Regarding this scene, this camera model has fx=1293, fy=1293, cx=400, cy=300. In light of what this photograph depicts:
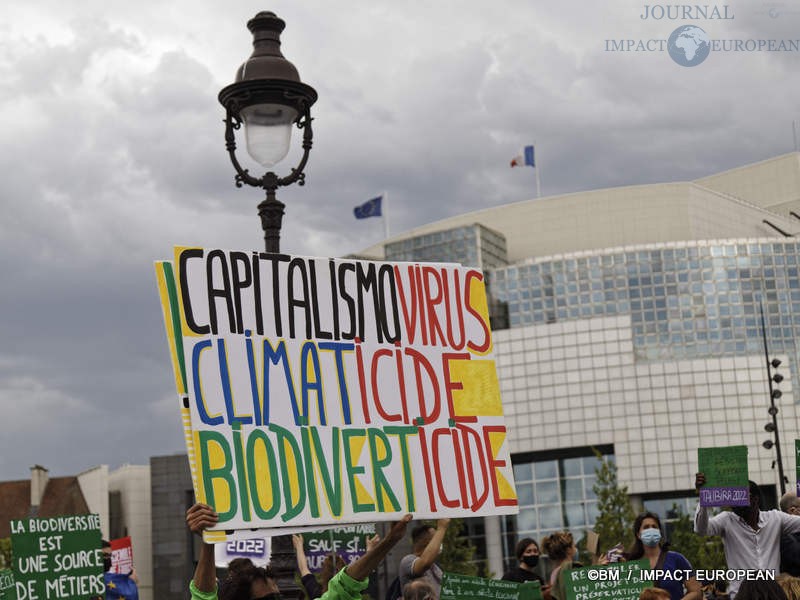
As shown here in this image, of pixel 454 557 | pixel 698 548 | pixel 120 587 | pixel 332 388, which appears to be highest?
pixel 332 388

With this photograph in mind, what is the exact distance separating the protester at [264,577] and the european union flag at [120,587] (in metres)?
5.87

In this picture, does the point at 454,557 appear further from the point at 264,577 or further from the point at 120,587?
the point at 264,577

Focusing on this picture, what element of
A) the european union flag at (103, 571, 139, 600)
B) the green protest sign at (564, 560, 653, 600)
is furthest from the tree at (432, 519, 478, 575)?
the green protest sign at (564, 560, 653, 600)

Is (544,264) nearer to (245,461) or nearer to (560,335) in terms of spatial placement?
(560,335)

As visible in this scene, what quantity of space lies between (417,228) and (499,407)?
303 feet

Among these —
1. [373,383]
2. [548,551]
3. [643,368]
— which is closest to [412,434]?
[373,383]

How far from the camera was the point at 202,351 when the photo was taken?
22.0 feet

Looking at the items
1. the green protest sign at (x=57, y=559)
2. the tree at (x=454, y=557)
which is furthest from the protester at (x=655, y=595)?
the tree at (x=454, y=557)

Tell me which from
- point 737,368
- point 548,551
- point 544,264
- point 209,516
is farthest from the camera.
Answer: point 544,264

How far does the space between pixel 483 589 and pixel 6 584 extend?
211 inches

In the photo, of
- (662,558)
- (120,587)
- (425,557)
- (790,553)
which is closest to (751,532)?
(790,553)

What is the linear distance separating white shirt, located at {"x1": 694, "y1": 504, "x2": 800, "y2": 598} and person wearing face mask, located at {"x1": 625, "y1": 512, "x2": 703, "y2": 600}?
320 mm

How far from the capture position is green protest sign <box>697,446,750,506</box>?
31.2 ft

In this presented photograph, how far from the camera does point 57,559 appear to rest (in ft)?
34.1
